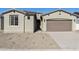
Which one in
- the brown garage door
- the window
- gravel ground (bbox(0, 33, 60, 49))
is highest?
the window

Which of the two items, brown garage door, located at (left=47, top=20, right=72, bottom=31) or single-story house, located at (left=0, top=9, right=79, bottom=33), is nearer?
single-story house, located at (left=0, top=9, right=79, bottom=33)

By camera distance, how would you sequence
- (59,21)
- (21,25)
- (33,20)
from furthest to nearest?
(59,21) → (33,20) → (21,25)

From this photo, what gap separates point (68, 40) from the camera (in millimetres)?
8062

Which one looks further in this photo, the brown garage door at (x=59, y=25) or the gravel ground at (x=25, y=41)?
the brown garage door at (x=59, y=25)

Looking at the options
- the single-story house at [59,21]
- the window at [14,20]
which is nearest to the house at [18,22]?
the window at [14,20]

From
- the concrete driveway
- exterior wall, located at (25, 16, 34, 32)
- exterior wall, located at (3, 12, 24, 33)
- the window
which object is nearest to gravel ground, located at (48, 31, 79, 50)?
Result: the concrete driveway

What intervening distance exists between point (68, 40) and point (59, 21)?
77 centimetres

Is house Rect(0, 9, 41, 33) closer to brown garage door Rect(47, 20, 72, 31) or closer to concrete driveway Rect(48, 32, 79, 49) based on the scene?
brown garage door Rect(47, 20, 72, 31)

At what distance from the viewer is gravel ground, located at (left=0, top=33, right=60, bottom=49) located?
26.3 ft

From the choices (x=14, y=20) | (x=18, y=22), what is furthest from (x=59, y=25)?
(x=14, y=20)

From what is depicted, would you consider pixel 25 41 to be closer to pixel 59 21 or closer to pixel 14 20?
pixel 14 20

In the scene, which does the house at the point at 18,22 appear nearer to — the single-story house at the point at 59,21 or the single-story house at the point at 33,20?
the single-story house at the point at 33,20

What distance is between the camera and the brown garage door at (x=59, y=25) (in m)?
8.14

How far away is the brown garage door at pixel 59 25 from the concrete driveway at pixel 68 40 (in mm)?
232
